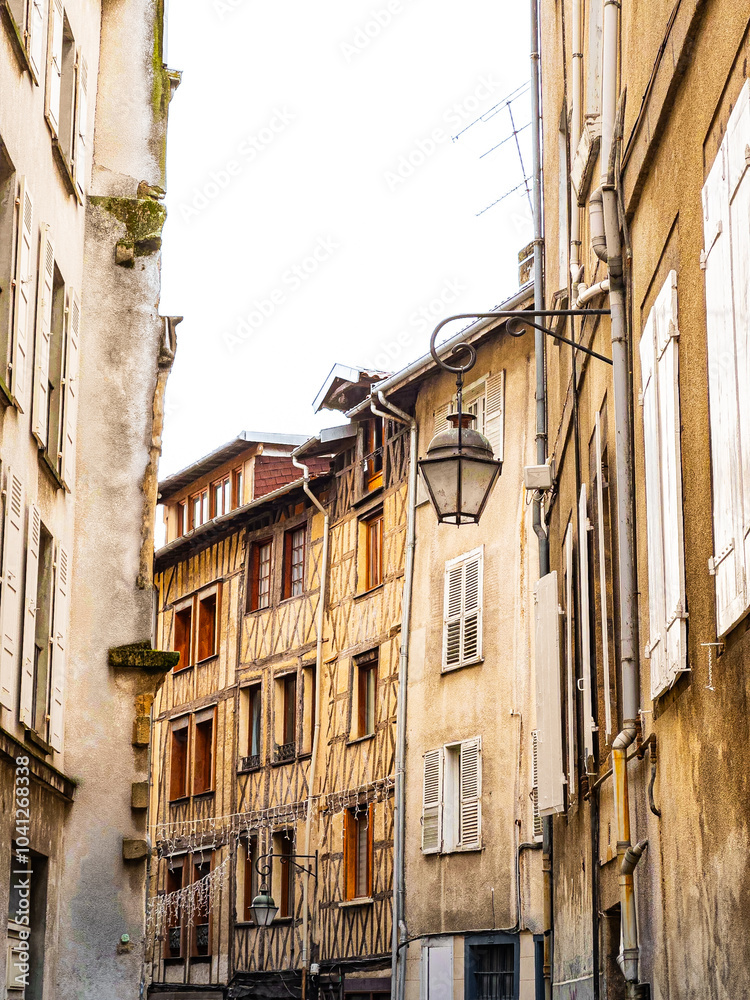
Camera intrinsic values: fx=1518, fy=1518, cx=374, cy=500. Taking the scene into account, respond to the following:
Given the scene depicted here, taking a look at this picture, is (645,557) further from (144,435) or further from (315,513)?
(315,513)

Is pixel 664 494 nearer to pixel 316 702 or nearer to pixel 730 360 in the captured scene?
pixel 730 360

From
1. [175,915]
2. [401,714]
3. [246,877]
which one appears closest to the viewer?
[401,714]

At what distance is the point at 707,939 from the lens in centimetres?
512

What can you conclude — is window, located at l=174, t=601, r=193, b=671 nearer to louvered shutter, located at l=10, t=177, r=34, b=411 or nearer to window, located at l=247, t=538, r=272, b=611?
window, located at l=247, t=538, r=272, b=611

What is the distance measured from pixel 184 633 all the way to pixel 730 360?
85.4 feet

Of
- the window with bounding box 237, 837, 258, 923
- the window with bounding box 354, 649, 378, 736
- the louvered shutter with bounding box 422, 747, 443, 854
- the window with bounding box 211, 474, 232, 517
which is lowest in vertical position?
the window with bounding box 237, 837, 258, 923

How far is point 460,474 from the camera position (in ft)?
26.4

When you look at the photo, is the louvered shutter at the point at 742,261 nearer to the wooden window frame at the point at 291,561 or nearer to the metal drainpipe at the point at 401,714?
the metal drainpipe at the point at 401,714

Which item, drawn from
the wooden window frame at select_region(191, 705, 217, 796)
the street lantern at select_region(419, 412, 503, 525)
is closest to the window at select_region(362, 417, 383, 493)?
the wooden window frame at select_region(191, 705, 217, 796)

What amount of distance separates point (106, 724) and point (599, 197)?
19.8 feet

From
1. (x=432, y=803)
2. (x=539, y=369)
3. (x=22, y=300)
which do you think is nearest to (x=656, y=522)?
(x=22, y=300)

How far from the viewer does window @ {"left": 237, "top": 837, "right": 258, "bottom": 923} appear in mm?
25281

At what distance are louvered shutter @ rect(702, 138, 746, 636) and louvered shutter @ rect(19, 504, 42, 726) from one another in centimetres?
598

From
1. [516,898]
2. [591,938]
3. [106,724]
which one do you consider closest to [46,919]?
[106,724]
